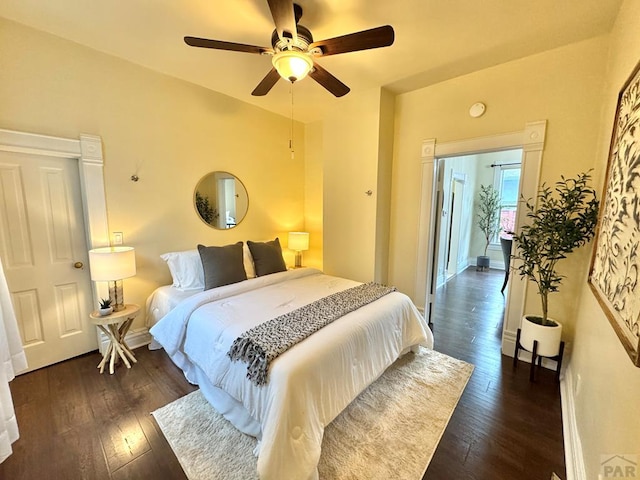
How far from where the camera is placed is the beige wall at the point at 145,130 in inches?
85.6

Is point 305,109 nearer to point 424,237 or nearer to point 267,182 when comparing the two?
point 267,182

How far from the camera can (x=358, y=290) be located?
8.51 ft

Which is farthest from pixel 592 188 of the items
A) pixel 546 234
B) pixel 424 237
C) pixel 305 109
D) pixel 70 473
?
pixel 70 473

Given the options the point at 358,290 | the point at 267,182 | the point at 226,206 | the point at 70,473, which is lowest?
the point at 70,473

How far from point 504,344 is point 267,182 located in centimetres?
360

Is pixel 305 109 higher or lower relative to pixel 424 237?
higher

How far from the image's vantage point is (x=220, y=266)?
2.76 m

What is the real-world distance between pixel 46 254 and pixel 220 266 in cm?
150

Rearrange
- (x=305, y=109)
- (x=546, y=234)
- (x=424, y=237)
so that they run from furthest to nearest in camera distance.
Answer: (x=305, y=109)
(x=424, y=237)
(x=546, y=234)

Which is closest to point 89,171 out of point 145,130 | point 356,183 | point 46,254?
point 145,130

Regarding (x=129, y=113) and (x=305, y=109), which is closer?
(x=129, y=113)

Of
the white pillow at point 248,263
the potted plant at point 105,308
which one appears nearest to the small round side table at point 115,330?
the potted plant at point 105,308

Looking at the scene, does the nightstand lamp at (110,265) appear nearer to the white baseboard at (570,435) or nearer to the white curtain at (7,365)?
the white curtain at (7,365)

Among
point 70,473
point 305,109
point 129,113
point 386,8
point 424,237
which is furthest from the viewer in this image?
point 305,109
